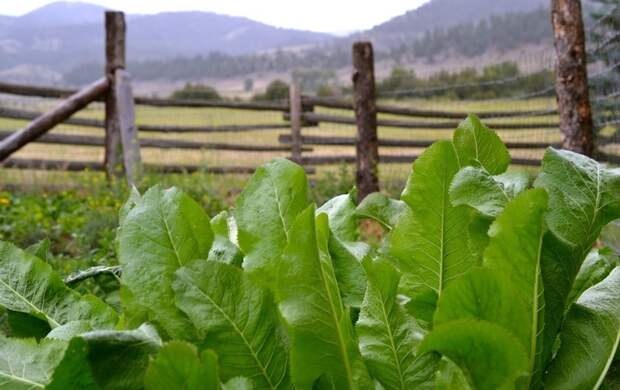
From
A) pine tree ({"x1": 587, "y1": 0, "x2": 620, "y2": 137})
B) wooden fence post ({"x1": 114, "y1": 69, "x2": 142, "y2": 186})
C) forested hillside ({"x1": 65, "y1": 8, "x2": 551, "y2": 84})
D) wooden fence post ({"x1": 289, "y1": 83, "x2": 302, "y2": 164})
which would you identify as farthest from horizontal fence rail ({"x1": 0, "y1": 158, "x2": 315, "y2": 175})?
forested hillside ({"x1": 65, "y1": 8, "x2": 551, "y2": 84})

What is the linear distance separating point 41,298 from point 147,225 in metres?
0.12

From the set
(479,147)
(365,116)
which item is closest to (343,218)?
(479,147)

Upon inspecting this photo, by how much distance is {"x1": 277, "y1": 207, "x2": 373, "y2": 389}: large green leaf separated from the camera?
1.44ft

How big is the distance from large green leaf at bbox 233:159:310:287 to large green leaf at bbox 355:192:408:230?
0.35ft

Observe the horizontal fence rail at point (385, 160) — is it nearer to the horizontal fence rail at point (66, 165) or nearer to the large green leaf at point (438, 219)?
the horizontal fence rail at point (66, 165)

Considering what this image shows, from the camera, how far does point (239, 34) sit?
420ft

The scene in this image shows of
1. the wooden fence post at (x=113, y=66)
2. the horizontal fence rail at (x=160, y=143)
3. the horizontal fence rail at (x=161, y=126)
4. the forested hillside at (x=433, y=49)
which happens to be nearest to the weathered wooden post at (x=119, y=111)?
the wooden fence post at (x=113, y=66)

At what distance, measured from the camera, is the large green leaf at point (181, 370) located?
0.37 m

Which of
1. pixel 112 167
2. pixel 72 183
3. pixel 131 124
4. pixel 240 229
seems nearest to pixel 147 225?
pixel 240 229

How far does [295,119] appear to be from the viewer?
11234mm

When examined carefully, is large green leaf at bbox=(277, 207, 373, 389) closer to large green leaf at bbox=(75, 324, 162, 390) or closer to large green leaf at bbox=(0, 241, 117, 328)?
large green leaf at bbox=(75, 324, 162, 390)

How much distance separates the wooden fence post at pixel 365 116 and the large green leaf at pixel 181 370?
8.02 m

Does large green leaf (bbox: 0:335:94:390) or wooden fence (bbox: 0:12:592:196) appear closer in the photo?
large green leaf (bbox: 0:335:94:390)

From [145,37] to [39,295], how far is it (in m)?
138
